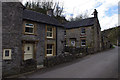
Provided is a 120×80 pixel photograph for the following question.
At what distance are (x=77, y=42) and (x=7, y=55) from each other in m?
19.0

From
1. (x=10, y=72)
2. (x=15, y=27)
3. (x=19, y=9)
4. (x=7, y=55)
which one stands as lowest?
(x=10, y=72)

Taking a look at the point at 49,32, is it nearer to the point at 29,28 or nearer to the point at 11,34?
the point at 29,28

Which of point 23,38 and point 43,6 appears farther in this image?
point 43,6

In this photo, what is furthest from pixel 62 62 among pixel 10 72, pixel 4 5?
pixel 4 5

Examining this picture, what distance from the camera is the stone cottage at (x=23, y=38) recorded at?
28.2 feet

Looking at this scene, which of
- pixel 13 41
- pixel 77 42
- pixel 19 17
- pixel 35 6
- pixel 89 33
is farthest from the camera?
pixel 35 6

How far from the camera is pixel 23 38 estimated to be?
11.6 m

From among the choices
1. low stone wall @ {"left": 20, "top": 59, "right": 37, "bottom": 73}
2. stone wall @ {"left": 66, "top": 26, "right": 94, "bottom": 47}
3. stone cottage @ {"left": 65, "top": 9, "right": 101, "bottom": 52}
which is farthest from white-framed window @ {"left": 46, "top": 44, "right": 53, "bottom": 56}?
stone wall @ {"left": 66, "top": 26, "right": 94, "bottom": 47}

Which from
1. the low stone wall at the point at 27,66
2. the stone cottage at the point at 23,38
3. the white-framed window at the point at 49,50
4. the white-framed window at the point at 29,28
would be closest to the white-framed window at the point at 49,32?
the stone cottage at the point at 23,38

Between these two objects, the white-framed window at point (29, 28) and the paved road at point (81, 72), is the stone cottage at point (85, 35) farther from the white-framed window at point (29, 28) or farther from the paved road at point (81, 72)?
the white-framed window at point (29, 28)

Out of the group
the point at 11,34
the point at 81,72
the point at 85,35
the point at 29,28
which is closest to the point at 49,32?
the point at 29,28

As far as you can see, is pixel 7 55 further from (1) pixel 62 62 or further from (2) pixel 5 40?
(1) pixel 62 62

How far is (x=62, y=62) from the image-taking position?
1228 cm

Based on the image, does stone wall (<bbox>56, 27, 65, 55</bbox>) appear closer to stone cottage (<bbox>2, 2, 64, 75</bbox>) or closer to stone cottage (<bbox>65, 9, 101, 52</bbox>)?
stone cottage (<bbox>2, 2, 64, 75</bbox>)
